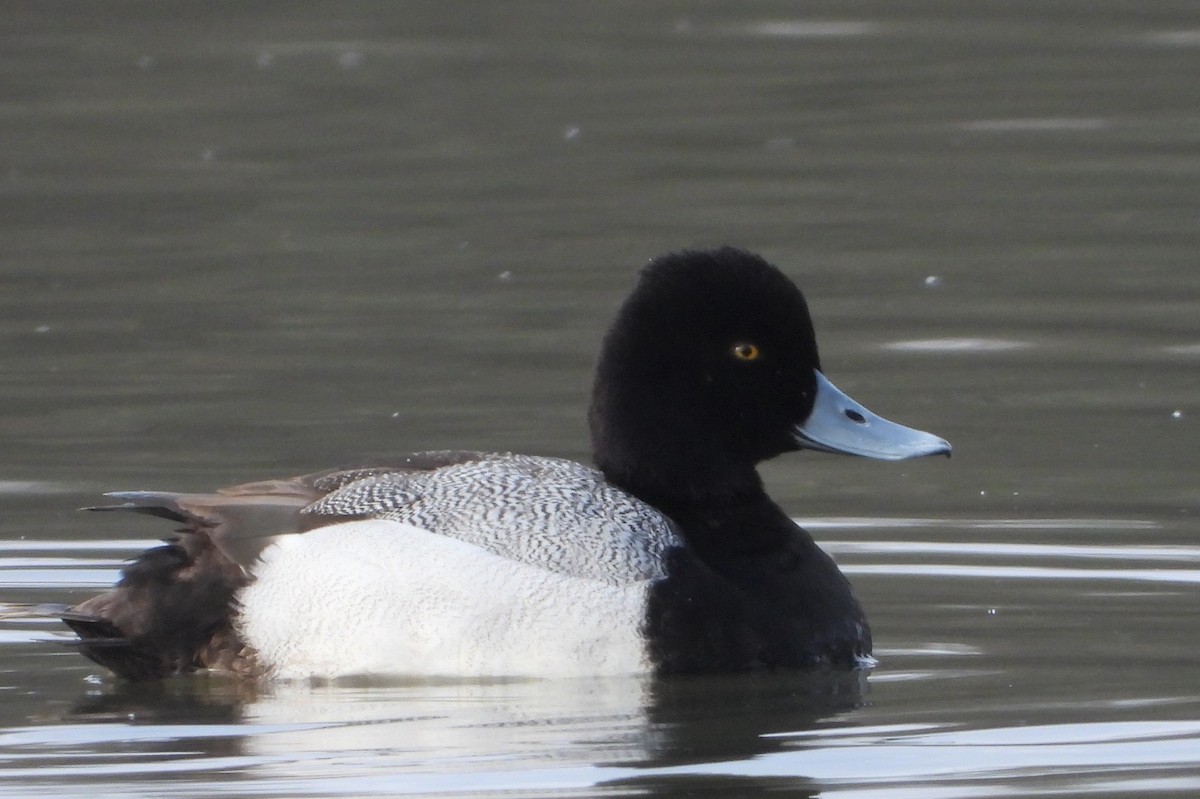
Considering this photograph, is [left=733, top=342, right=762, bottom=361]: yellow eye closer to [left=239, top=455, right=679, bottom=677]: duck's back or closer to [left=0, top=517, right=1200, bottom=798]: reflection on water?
[left=239, top=455, right=679, bottom=677]: duck's back

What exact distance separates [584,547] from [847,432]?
3.36 feet

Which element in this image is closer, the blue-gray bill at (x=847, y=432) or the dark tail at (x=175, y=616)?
the dark tail at (x=175, y=616)

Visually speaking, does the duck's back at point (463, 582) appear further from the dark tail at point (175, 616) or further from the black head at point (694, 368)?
the black head at point (694, 368)

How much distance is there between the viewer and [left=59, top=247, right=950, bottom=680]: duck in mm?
6902

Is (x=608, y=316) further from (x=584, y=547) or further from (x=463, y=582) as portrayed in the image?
(x=463, y=582)

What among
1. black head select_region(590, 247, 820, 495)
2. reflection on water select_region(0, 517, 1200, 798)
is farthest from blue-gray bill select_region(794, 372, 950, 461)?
reflection on water select_region(0, 517, 1200, 798)

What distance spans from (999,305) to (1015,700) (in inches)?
216

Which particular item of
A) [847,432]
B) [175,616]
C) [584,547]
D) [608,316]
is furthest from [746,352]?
[608,316]

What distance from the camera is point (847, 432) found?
7.61m

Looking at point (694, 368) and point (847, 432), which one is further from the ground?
point (694, 368)

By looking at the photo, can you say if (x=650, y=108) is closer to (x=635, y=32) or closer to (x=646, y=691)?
(x=635, y=32)

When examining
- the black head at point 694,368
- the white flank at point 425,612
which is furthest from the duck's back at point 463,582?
the black head at point 694,368

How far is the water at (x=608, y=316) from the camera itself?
21.3ft

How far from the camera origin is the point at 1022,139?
15852 millimetres
